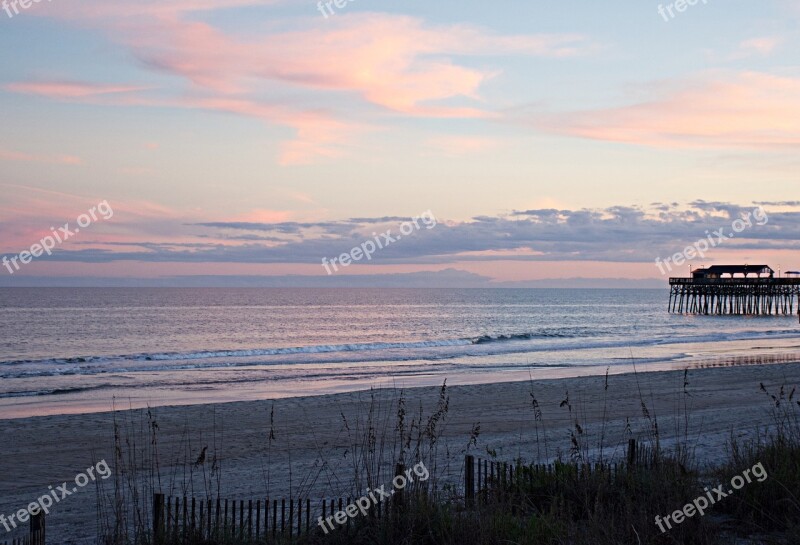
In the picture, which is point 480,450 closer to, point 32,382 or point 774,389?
point 774,389

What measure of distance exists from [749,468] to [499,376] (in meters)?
24.9

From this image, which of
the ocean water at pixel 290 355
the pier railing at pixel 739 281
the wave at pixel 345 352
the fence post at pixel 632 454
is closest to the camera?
the fence post at pixel 632 454

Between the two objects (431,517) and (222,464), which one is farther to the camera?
(222,464)

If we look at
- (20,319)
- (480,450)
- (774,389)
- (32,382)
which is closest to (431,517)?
(480,450)

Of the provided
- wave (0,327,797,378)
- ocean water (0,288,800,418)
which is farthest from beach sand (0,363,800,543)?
wave (0,327,797,378)

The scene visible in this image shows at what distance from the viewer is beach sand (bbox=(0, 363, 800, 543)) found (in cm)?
1276

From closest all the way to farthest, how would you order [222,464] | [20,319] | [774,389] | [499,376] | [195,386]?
1. [222,464]
2. [774,389]
3. [195,386]
4. [499,376]
5. [20,319]

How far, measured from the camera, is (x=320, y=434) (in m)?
18.6

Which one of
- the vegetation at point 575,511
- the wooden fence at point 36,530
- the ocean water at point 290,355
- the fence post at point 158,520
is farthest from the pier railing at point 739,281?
the wooden fence at point 36,530

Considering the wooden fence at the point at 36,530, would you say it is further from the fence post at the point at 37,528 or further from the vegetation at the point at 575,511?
the vegetation at the point at 575,511

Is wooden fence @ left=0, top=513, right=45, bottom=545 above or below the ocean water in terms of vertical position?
above

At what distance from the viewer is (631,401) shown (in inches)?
944

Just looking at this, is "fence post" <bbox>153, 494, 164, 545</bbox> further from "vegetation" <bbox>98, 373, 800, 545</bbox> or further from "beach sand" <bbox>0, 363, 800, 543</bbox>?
"beach sand" <bbox>0, 363, 800, 543</bbox>

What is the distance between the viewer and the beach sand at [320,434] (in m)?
12.8
